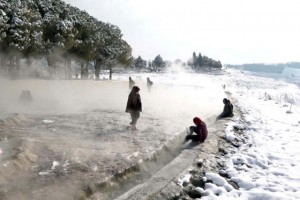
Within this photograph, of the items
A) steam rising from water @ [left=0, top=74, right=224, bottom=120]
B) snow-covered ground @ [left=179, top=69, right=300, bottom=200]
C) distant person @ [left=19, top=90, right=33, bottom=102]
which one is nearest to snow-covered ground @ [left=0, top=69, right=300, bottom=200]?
snow-covered ground @ [left=179, top=69, right=300, bottom=200]

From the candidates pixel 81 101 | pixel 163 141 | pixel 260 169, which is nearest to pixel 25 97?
pixel 81 101

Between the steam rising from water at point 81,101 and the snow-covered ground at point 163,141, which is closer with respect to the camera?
the snow-covered ground at point 163,141

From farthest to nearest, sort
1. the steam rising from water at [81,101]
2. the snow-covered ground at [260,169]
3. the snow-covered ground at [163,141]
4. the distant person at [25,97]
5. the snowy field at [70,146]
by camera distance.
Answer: the distant person at [25,97], the steam rising from water at [81,101], the snow-covered ground at [163,141], the snow-covered ground at [260,169], the snowy field at [70,146]

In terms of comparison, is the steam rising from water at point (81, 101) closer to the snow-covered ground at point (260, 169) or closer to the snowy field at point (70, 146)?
the snowy field at point (70, 146)

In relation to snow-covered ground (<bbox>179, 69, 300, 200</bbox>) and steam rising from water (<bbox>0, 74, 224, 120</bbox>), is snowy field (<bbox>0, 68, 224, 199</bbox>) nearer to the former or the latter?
steam rising from water (<bbox>0, 74, 224, 120</bbox>)

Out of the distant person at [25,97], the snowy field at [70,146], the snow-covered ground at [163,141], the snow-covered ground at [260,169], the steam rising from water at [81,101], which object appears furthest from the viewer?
the distant person at [25,97]

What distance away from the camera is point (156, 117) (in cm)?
2034

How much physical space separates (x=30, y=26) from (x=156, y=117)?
20794mm

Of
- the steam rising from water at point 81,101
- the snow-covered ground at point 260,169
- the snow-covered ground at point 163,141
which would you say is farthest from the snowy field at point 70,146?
the snow-covered ground at point 260,169

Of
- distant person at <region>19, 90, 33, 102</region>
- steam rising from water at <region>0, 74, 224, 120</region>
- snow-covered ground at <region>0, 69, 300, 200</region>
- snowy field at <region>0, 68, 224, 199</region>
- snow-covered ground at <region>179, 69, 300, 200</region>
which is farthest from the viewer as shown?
distant person at <region>19, 90, 33, 102</region>

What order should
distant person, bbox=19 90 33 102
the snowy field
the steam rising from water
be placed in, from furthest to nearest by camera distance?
distant person, bbox=19 90 33 102, the steam rising from water, the snowy field

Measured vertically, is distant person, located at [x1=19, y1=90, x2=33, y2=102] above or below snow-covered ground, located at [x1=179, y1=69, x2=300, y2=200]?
above

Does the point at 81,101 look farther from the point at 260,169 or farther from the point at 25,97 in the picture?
the point at 260,169

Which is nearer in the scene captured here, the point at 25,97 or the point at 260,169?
the point at 260,169
